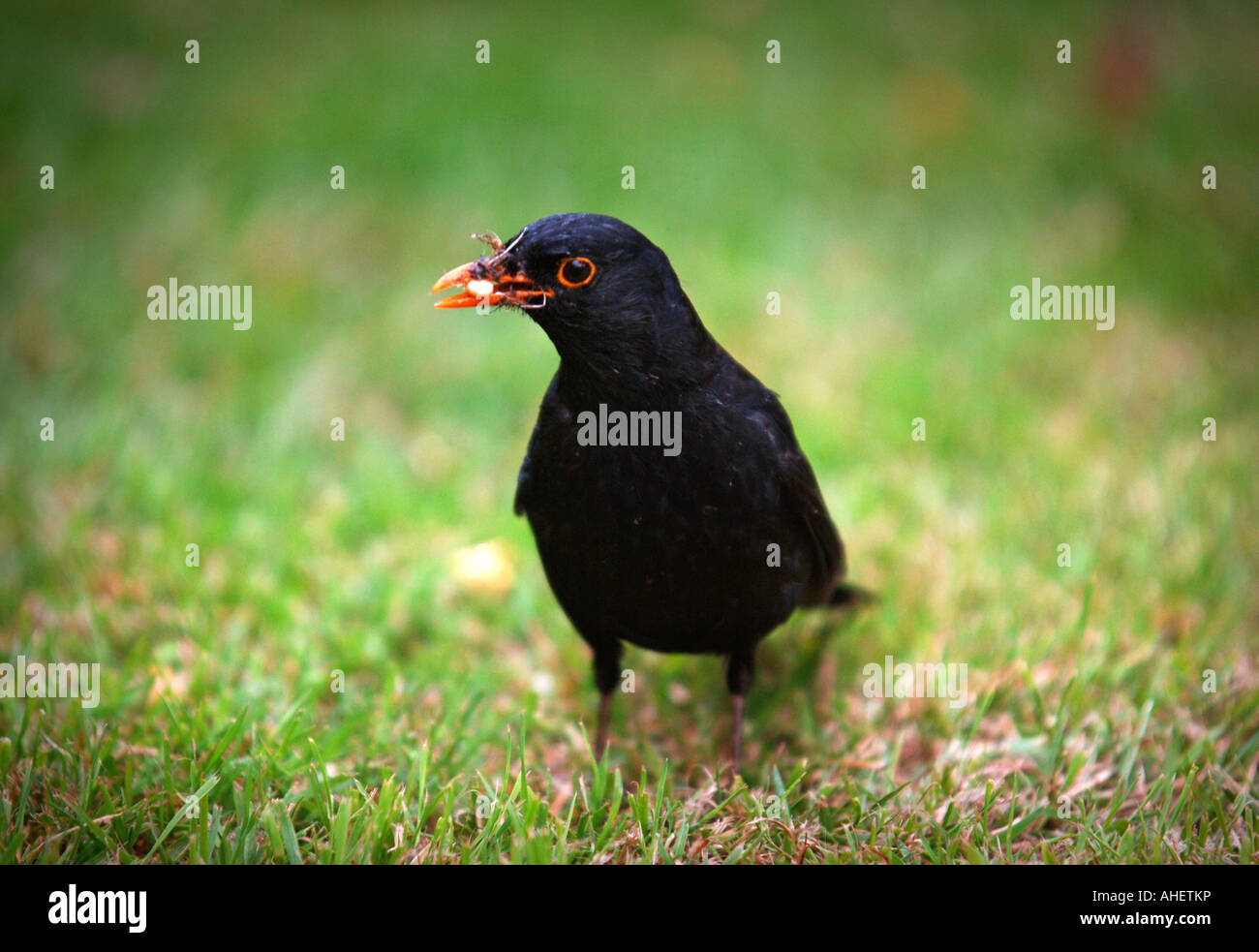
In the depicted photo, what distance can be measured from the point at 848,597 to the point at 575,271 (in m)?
1.78

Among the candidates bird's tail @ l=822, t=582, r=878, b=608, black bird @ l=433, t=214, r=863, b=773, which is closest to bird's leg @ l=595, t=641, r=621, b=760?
black bird @ l=433, t=214, r=863, b=773

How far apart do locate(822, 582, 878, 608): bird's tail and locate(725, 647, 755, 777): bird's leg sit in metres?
0.55

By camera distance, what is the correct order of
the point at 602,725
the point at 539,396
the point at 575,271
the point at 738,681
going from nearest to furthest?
the point at 575,271
the point at 738,681
the point at 602,725
the point at 539,396

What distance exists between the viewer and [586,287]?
2.66 m

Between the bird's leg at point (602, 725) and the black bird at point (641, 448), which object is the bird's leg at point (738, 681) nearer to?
the black bird at point (641, 448)

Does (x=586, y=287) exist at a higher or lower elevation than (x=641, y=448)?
higher

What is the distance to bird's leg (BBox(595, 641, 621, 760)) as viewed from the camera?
3.28 meters

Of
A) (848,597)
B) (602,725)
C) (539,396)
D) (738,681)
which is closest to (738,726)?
(738,681)

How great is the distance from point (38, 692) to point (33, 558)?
1051 millimetres

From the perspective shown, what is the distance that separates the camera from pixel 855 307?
6.48 m

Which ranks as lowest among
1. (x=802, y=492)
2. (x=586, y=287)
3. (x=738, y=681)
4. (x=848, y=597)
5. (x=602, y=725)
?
(x=602, y=725)

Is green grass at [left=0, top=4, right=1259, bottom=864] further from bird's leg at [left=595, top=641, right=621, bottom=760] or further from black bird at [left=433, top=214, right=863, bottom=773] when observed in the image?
black bird at [left=433, top=214, right=863, bottom=773]

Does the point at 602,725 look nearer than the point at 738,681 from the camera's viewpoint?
No

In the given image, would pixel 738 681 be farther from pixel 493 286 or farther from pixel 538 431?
pixel 493 286
